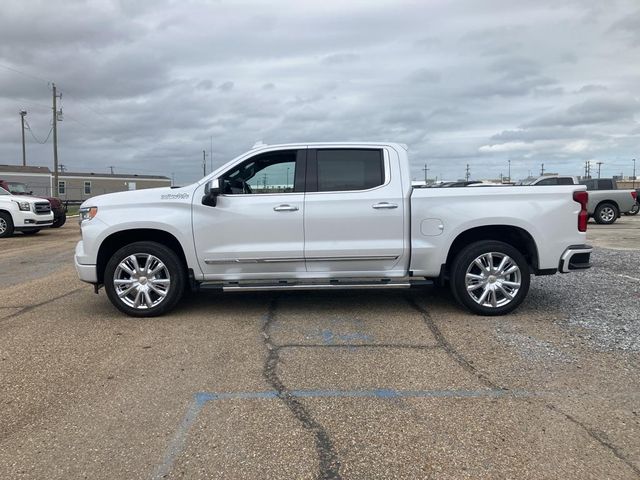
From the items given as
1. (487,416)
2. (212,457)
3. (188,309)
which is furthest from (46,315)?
(487,416)

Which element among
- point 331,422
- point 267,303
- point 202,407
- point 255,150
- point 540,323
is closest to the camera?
point 331,422

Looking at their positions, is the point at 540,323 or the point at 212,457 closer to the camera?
the point at 212,457

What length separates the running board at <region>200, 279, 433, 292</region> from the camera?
Result: 6.02m

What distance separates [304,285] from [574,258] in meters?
3.08

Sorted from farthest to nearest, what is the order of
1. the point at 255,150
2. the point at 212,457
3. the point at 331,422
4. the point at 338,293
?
1. the point at 338,293
2. the point at 255,150
3. the point at 331,422
4. the point at 212,457

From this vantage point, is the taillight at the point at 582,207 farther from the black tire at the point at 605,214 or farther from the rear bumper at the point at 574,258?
the black tire at the point at 605,214

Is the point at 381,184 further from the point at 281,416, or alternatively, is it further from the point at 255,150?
the point at 281,416

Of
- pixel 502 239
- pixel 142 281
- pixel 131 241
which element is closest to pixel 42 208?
pixel 131 241

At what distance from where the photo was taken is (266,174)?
248 inches

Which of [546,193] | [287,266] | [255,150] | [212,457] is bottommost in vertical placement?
[212,457]

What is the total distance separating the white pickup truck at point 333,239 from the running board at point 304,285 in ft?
0.04

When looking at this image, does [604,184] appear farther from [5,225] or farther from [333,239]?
[5,225]

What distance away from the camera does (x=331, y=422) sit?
3527mm

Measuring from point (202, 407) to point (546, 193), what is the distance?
14.6 ft
